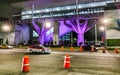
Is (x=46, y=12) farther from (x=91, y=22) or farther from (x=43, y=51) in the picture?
(x=43, y=51)

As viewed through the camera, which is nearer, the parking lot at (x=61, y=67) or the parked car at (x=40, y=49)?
the parking lot at (x=61, y=67)

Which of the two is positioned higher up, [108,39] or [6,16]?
[6,16]

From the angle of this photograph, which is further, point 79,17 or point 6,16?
point 6,16

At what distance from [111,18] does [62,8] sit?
35.8 m

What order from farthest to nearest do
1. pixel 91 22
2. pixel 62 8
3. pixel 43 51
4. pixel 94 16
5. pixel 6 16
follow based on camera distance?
1. pixel 6 16
2. pixel 62 8
3. pixel 91 22
4. pixel 94 16
5. pixel 43 51

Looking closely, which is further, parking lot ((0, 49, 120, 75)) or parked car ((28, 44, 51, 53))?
parked car ((28, 44, 51, 53))

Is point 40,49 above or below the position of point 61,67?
above

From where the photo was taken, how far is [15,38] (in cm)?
6856

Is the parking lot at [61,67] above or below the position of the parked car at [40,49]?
below

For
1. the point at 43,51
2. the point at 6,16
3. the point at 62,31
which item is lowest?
the point at 43,51

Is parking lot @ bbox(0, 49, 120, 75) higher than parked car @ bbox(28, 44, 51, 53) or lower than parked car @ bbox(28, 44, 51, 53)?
lower

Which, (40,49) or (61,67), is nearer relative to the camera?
(61,67)

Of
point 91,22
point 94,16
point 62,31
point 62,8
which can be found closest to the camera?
point 94,16

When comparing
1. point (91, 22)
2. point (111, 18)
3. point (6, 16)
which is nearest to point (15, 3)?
point (6, 16)
